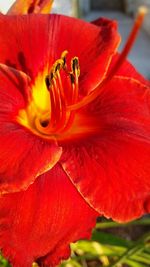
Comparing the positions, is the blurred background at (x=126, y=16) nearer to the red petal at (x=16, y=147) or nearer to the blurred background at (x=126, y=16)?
the blurred background at (x=126, y=16)

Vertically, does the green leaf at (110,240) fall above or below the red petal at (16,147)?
below

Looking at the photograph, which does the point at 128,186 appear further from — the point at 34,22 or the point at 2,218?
the point at 34,22

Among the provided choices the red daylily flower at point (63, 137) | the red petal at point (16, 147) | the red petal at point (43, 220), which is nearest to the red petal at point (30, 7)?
→ the red daylily flower at point (63, 137)

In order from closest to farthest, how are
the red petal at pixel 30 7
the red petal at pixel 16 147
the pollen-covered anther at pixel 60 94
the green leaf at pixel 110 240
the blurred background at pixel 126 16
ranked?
the red petal at pixel 16 147, the pollen-covered anther at pixel 60 94, the red petal at pixel 30 7, the green leaf at pixel 110 240, the blurred background at pixel 126 16

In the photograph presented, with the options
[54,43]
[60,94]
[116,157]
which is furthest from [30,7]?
[116,157]

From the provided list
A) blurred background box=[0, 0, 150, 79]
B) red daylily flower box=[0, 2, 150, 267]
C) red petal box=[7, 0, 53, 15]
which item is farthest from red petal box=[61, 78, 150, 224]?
blurred background box=[0, 0, 150, 79]

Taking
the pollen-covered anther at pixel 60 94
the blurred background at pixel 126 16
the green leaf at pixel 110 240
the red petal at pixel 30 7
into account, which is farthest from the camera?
the blurred background at pixel 126 16

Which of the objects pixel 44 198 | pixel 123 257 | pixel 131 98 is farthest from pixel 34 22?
pixel 123 257

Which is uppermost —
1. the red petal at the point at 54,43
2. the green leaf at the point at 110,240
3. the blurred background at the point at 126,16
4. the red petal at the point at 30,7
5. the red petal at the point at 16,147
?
the blurred background at the point at 126,16
